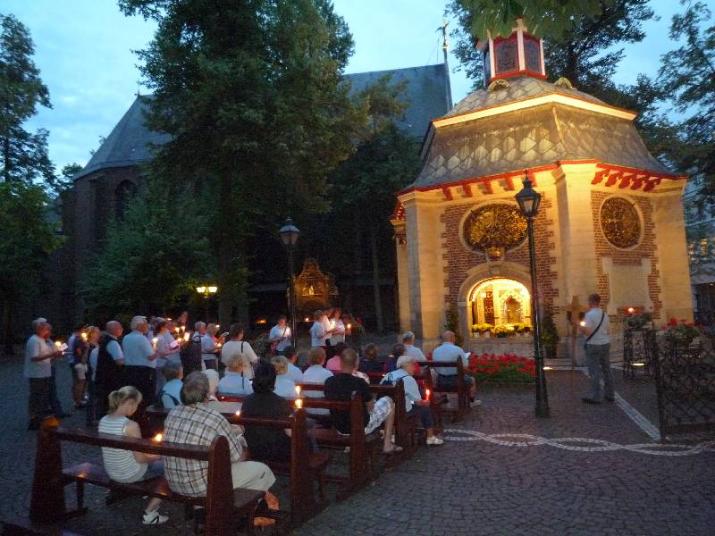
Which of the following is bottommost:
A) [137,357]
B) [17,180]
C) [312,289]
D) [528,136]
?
[137,357]

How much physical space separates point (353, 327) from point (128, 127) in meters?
28.8

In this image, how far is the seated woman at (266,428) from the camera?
4.98m

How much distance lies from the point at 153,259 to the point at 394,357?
18180 mm

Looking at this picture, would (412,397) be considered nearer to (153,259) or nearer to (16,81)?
(16,81)

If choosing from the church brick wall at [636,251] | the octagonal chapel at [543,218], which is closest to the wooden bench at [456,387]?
the octagonal chapel at [543,218]

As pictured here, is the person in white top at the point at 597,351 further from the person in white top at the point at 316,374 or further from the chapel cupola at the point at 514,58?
the chapel cupola at the point at 514,58

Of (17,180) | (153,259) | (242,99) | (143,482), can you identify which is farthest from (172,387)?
(153,259)

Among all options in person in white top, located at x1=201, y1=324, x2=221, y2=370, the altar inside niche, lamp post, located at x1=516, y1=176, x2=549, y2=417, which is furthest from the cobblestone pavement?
the altar inside niche

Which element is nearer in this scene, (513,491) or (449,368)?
(513,491)

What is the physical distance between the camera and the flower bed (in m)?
11.3

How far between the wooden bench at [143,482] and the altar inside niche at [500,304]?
44.5 ft

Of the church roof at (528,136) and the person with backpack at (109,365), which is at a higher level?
the church roof at (528,136)

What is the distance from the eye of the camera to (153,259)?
23.9 m

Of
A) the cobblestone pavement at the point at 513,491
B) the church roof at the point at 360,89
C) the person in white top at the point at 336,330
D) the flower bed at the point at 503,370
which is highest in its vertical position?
the church roof at the point at 360,89
